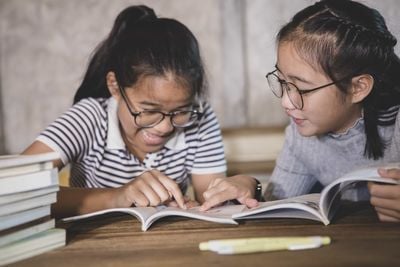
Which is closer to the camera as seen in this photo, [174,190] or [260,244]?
[260,244]

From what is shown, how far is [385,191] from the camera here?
0.91m

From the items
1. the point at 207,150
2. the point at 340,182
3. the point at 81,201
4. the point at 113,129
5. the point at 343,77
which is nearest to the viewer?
the point at 340,182

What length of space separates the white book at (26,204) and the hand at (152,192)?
0.27 metres

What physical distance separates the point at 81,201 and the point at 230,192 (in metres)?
0.35

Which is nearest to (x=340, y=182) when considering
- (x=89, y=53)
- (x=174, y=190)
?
(x=174, y=190)

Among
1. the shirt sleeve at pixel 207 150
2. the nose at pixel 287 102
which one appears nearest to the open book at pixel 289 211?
Result: the nose at pixel 287 102

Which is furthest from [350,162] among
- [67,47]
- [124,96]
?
[67,47]

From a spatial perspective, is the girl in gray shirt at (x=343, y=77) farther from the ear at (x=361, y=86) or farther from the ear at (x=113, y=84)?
the ear at (x=113, y=84)

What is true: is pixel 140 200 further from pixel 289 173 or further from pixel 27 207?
pixel 289 173

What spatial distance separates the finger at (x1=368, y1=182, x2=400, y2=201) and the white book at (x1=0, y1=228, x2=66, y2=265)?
1.87 feet

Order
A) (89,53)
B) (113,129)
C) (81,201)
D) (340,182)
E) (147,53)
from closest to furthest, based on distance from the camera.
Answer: (340,182) < (81,201) < (147,53) < (113,129) < (89,53)

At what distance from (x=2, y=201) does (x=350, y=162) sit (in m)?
1.05

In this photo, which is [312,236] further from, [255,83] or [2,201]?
[255,83]

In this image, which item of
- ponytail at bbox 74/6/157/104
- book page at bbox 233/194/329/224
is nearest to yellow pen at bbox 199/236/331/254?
book page at bbox 233/194/329/224
